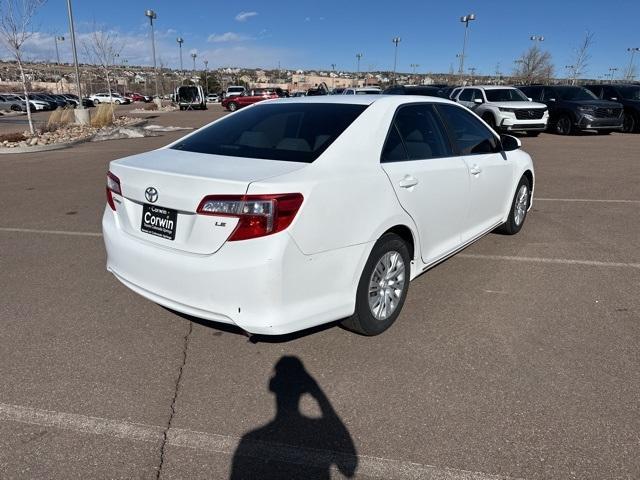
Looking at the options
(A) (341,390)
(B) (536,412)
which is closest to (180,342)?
(A) (341,390)

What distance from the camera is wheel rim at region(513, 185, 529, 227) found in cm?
578

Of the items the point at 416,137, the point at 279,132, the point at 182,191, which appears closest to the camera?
the point at 182,191

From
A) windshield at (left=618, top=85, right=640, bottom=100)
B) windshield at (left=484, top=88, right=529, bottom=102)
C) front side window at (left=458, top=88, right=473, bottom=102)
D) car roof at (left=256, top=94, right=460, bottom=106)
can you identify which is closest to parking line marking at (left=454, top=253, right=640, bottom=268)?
car roof at (left=256, top=94, right=460, bottom=106)

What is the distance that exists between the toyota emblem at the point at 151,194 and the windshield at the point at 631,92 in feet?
74.3

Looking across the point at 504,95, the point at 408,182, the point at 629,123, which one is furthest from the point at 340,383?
the point at 629,123

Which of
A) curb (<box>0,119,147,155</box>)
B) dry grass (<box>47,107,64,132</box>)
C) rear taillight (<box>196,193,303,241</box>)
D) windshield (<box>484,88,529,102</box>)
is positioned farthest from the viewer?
dry grass (<box>47,107,64,132</box>)

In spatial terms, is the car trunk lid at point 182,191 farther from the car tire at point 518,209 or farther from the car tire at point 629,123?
the car tire at point 629,123

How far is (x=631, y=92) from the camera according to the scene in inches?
802

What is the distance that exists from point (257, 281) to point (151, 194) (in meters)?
0.89

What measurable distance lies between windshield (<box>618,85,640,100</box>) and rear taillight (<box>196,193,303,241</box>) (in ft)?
73.5

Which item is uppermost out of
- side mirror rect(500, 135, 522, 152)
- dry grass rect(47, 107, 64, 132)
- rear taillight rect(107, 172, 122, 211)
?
side mirror rect(500, 135, 522, 152)

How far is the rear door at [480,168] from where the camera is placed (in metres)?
4.45

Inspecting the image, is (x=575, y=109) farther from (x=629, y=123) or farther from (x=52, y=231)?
(x=52, y=231)

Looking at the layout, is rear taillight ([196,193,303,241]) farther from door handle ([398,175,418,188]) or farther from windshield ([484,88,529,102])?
windshield ([484,88,529,102])
